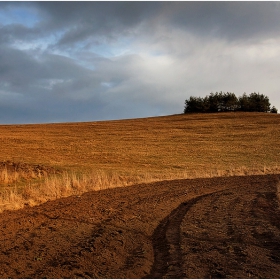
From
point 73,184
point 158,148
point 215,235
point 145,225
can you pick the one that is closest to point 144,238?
point 145,225

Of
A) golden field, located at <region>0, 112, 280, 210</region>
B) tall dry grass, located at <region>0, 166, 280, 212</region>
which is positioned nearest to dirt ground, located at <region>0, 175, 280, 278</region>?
tall dry grass, located at <region>0, 166, 280, 212</region>

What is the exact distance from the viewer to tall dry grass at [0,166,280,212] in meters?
13.8

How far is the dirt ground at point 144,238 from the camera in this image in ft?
21.7

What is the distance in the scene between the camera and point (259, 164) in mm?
29172

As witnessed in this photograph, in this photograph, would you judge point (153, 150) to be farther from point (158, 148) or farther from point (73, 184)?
point (73, 184)

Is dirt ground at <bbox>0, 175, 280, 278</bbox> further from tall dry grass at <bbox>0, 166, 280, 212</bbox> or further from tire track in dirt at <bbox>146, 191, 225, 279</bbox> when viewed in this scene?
tall dry grass at <bbox>0, 166, 280, 212</bbox>

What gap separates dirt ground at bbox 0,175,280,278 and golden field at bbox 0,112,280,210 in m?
4.30

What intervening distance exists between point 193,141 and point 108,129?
12.8 meters

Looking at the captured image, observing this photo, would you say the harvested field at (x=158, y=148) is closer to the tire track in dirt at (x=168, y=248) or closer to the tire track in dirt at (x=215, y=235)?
the tire track in dirt at (x=215, y=235)

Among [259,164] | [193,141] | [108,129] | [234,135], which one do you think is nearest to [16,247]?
[259,164]

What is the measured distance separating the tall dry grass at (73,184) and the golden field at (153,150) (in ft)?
0.27

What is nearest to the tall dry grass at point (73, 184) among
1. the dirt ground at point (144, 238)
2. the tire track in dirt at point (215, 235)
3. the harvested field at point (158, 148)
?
the harvested field at point (158, 148)

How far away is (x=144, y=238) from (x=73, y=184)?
8.93 meters

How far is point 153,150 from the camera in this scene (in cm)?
3444
